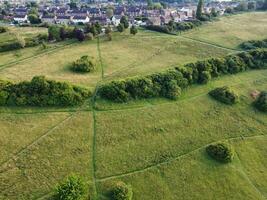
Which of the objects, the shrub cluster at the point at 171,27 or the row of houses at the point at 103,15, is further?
the row of houses at the point at 103,15

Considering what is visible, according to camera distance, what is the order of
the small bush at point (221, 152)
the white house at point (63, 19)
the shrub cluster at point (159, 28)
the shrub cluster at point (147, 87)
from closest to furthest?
the small bush at point (221, 152)
the shrub cluster at point (147, 87)
the shrub cluster at point (159, 28)
the white house at point (63, 19)

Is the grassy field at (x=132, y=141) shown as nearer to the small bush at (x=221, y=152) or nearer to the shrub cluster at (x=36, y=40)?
the small bush at (x=221, y=152)

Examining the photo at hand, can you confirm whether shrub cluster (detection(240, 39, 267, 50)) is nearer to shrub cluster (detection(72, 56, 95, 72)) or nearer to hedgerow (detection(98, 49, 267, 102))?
hedgerow (detection(98, 49, 267, 102))

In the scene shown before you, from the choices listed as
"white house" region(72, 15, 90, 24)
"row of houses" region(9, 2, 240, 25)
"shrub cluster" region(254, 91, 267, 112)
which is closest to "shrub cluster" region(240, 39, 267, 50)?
"shrub cluster" region(254, 91, 267, 112)

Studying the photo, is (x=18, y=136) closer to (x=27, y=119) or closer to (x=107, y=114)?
(x=27, y=119)

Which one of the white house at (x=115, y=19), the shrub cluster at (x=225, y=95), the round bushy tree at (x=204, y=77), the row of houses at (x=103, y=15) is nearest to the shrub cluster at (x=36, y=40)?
the row of houses at (x=103, y=15)

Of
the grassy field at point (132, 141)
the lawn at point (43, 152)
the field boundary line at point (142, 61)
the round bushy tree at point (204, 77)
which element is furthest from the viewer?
the round bushy tree at point (204, 77)
